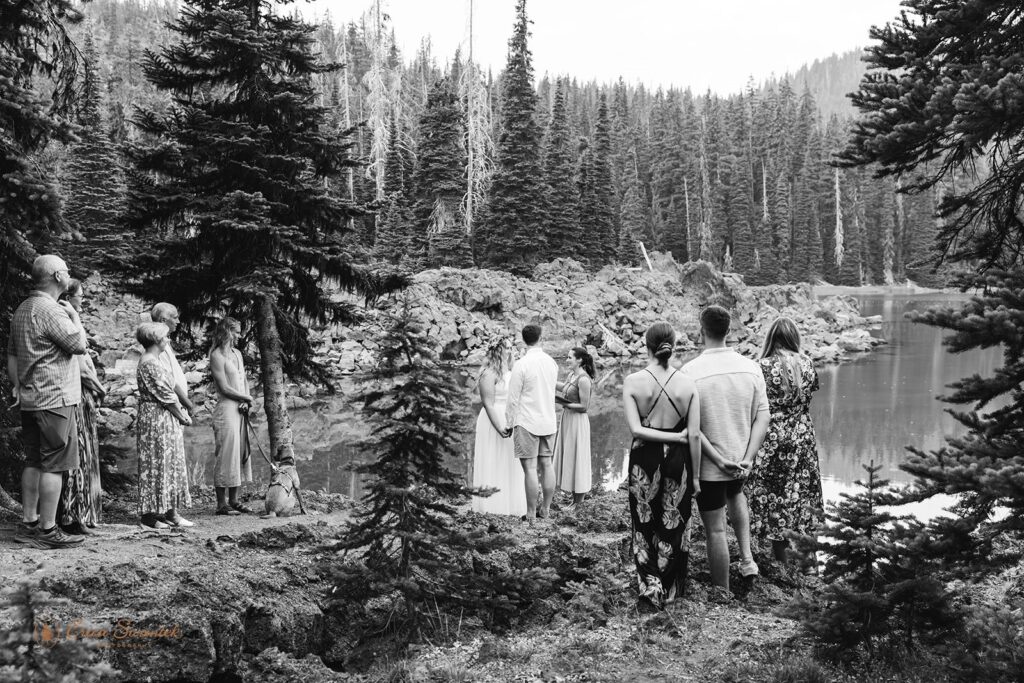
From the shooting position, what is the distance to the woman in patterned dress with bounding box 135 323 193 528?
224 inches

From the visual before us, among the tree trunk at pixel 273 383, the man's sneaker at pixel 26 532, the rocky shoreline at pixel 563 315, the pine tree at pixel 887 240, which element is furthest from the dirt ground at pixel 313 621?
the pine tree at pixel 887 240

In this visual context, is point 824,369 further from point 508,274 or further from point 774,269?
point 774,269

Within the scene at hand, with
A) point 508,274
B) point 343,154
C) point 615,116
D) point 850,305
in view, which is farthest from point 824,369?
Answer: point 615,116

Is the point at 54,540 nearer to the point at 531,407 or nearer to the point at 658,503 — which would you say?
the point at 531,407

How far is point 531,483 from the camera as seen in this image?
681 centimetres

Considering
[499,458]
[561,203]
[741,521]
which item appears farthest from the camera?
[561,203]

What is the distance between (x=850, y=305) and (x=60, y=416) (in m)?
50.7

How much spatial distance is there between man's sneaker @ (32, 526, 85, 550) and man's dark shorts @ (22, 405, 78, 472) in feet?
1.33

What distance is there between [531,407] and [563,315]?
27131 mm

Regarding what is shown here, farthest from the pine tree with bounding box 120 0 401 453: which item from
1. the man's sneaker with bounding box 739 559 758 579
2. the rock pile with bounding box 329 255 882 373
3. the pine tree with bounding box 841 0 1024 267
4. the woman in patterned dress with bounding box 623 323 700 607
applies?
the rock pile with bounding box 329 255 882 373

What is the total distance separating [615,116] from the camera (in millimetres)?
79375

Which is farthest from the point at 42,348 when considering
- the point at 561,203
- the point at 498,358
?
the point at 561,203

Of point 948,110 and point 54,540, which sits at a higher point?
point 948,110

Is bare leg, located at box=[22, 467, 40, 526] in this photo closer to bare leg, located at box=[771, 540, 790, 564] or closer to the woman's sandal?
the woman's sandal
